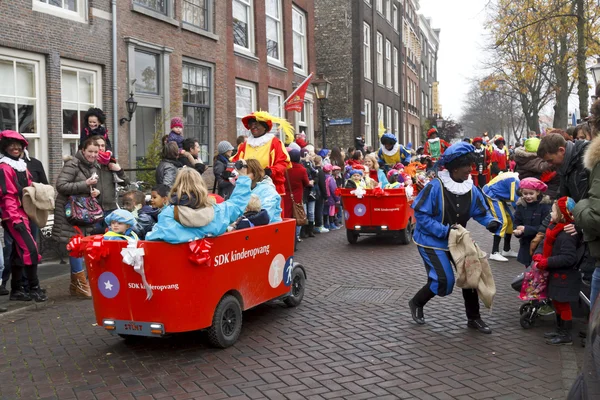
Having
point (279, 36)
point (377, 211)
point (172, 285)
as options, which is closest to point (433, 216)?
point (172, 285)

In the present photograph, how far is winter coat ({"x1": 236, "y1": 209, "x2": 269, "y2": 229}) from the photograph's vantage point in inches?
216

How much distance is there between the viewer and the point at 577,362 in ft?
15.3

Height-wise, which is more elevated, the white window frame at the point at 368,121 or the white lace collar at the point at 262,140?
the white window frame at the point at 368,121

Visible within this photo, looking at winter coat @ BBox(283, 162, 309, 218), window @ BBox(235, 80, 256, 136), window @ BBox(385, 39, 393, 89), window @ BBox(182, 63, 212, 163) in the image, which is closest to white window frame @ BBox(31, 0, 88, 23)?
window @ BBox(182, 63, 212, 163)

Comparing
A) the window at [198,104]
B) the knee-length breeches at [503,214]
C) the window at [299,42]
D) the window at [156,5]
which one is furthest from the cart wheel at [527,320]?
the window at [299,42]

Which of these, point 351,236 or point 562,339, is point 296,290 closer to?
point 562,339

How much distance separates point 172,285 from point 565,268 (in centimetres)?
333

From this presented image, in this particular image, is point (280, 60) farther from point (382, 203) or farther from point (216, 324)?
point (216, 324)

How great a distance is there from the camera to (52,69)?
35.4 ft

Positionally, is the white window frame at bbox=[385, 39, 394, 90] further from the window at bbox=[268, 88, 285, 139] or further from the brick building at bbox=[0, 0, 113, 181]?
the brick building at bbox=[0, 0, 113, 181]

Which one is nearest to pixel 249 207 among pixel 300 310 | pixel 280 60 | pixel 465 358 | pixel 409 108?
pixel 300 310

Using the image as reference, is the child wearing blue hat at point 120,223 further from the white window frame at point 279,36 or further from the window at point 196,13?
the white window frame at point 279,36

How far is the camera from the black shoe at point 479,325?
18.0 feet

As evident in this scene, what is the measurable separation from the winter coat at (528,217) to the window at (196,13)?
11.0m
